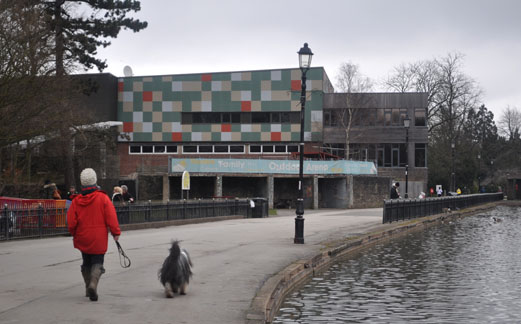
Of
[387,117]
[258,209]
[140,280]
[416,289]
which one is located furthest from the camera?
[387,117]

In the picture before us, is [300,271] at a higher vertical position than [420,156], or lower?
lower

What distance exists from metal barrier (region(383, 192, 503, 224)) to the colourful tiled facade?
17.9 meters

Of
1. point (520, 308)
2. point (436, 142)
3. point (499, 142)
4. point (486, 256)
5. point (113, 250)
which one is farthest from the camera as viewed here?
point (499, 142)

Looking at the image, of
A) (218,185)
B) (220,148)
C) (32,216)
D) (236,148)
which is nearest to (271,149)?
(236,148)

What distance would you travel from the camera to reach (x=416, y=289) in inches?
445

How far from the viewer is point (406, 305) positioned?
9.75 metres

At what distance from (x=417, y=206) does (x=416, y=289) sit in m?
21.4

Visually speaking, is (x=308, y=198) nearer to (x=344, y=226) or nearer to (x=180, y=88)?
(x=180, y=88)

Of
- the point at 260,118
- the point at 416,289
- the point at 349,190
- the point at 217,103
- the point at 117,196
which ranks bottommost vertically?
the point at 416,289

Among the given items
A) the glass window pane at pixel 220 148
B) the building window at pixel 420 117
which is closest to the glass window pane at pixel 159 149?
the glass window pane at pixel 220 148

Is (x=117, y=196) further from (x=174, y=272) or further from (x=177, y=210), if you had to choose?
(x=174, y=272)

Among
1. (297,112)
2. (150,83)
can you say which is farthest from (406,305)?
(150,83)

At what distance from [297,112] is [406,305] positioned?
50129mm

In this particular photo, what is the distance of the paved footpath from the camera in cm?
771
